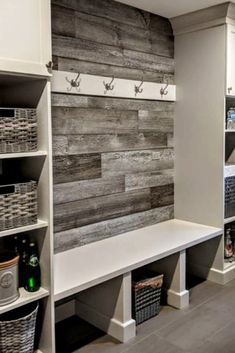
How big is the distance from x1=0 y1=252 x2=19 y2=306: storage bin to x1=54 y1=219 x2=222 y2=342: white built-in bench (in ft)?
0.90

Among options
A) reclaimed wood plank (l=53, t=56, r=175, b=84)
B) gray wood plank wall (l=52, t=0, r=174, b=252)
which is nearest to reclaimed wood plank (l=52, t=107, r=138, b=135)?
gray wood plank wall (l=52, t=0, r=174, b=252)

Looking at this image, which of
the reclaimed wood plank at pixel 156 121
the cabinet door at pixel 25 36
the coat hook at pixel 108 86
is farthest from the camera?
the reclaimed wood plank at pixel 156 121

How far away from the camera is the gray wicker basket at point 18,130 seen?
6.48ft

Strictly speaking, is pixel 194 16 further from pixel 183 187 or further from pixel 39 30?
pixel 39 30

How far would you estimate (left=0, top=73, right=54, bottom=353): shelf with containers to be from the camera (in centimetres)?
208

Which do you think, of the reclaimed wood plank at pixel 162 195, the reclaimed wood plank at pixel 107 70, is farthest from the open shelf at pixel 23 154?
the reclaimed wood plank at pixel 162 195

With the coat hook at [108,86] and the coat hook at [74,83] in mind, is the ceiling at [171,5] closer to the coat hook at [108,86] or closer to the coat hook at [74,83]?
the coat hook at [108,86]

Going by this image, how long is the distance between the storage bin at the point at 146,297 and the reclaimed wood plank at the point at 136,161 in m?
0.87

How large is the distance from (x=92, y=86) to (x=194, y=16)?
1.13m

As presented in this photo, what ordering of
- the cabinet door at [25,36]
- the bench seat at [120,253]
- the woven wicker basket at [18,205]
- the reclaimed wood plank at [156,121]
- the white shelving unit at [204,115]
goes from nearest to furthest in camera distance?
the cabinet door at [25,36]
the woven wicker basket at [18,205]
the bench seat at [120,253]
the white shelving unit at [204,115]
the reclaimed wood plank at [156,121]

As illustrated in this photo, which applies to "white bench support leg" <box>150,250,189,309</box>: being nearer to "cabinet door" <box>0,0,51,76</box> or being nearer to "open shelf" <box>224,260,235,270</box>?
"open shelf" <box>224,260,235,270</box>

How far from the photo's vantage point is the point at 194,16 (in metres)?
3.31

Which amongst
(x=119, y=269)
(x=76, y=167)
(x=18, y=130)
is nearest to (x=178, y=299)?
(x=119, y=269)

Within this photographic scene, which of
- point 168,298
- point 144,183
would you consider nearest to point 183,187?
point 144,183
